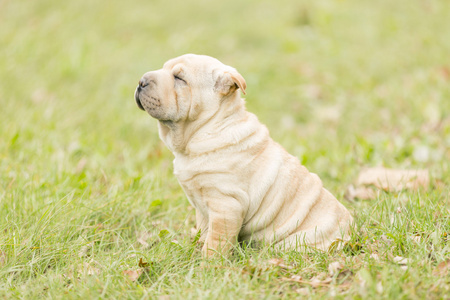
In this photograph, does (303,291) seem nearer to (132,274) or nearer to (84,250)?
(132,274)

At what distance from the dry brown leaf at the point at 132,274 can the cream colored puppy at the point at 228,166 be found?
450mm

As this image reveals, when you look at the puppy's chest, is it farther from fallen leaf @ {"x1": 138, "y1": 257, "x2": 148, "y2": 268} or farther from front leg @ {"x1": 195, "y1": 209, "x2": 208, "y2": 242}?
fallen leaf @ {"x1": 138, "y1": 257, "x2": 148, "y2": 268}

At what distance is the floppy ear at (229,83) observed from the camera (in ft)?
10.6

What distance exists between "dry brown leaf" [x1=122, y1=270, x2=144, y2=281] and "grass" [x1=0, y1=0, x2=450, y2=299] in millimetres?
47

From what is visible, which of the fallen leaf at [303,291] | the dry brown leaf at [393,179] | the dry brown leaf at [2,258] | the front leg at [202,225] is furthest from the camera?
the dry brown leaf at [393,179]

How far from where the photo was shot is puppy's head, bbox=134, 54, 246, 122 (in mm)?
3291

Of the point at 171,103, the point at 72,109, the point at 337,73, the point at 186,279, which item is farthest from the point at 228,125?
the point at 337,73

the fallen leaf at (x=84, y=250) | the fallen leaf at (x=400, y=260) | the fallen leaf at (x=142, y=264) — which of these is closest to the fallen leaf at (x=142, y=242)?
the fallen leaf at (x=84, y=250)

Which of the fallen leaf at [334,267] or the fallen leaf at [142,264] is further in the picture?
the fallen leaf at [142,264]

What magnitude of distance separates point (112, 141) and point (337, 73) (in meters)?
4.63

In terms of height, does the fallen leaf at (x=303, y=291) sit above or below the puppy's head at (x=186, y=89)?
below

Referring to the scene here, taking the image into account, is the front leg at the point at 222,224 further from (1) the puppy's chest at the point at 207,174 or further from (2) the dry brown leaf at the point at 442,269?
(2) the dry brown leaf at the point at 442,269

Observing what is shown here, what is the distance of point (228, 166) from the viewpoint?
324cm

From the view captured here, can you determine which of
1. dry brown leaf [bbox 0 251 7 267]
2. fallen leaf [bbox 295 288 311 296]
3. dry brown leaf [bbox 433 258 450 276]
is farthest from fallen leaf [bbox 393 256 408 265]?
dry brown leaf [bbox 0 251 7 267]
